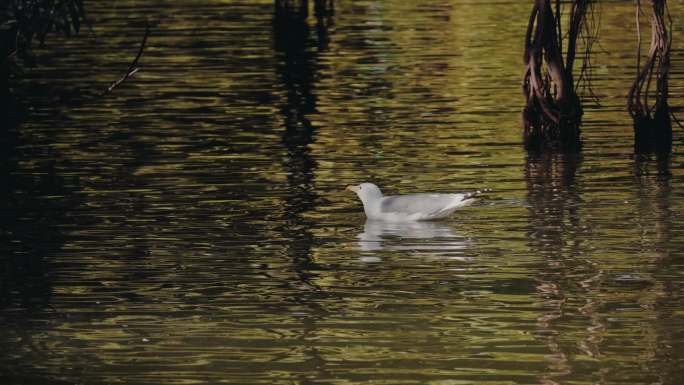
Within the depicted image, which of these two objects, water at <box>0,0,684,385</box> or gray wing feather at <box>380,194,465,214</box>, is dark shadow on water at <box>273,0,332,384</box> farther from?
gray wing feather at <box>380,194,465,214</box>

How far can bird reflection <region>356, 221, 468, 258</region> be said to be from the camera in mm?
16047

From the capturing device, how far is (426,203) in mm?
17203

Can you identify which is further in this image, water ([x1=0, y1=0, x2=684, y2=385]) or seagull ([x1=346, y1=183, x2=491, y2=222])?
seagull ([x1=346, y1=183, x2=491, y2=222])

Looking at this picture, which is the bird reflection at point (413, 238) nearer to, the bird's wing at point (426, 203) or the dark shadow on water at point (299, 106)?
the bird's wing at point (426, 203)

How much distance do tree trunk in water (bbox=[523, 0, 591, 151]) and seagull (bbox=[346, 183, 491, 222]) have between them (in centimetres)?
392

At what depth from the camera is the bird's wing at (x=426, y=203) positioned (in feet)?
56.4

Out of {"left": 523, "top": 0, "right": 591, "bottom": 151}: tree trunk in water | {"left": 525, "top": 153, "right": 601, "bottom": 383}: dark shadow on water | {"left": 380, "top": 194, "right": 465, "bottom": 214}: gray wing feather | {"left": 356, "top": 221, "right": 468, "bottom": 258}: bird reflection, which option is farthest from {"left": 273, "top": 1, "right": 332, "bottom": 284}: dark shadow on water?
{"left": 523, "top": 0, "right": 591, "bottom": 151}: tree trunk in water

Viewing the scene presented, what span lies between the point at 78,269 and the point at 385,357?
13.4ft

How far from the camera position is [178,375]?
464 inches

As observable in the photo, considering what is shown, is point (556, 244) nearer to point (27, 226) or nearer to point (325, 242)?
point (325, 242)

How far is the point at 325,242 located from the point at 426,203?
113cm

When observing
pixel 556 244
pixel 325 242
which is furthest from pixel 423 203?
pixel 556 244

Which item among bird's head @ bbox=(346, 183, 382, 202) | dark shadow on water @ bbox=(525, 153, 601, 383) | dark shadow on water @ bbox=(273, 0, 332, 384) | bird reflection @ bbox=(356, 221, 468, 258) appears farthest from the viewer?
bird's head @ bbox=(346, 183, 382, 202)

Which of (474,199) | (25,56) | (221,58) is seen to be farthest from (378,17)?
(474,199)
